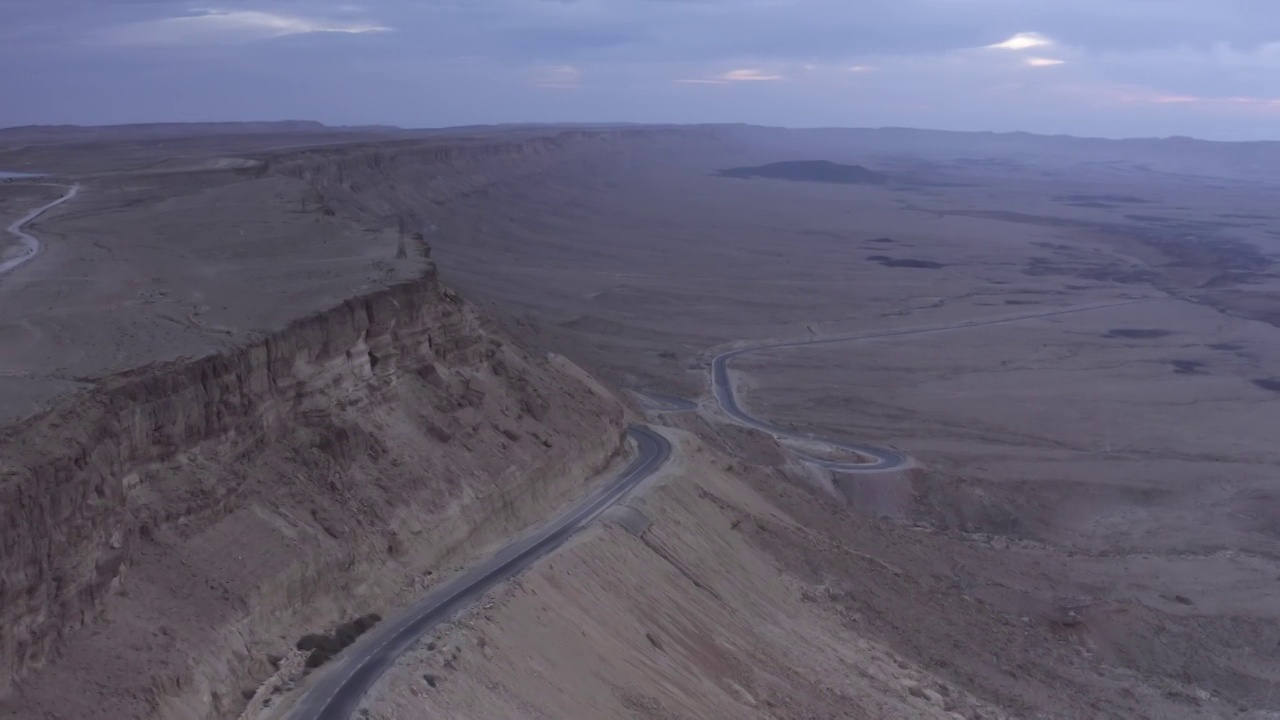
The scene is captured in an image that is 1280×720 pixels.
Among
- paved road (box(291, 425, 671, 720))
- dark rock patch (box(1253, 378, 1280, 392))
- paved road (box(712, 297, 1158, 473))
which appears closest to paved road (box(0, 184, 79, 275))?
paved road (box(291, 425, 671, 720))

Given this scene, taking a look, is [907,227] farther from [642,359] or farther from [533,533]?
[533,533]

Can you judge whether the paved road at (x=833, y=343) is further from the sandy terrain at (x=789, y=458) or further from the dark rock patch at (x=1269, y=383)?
the dark rock patch at (x=1269, y=383)

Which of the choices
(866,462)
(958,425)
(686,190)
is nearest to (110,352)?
(866,462)

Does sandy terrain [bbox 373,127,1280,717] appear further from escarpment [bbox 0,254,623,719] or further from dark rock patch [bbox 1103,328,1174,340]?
escarpment [bbox 0,254,623,719]

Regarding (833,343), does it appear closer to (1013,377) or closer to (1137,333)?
(1013,377)

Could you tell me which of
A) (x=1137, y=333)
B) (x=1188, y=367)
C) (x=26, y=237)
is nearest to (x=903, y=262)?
(x=1137, y=333)

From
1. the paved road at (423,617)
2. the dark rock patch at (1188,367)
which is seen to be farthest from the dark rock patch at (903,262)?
the paved road at (423,617)

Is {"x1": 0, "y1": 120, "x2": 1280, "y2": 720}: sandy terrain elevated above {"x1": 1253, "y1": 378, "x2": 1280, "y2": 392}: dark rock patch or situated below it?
above
